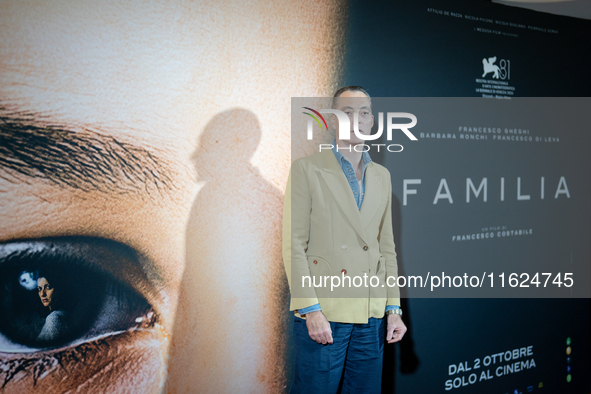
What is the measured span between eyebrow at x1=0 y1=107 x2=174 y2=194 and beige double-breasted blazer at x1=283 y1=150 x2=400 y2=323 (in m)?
0.60

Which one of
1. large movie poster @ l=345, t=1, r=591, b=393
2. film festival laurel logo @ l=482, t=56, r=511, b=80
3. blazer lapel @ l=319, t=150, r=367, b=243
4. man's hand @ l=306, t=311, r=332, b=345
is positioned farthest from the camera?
film festival laurel logo @ l=482, t=56, r=511, b=80

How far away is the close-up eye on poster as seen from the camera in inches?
60.4

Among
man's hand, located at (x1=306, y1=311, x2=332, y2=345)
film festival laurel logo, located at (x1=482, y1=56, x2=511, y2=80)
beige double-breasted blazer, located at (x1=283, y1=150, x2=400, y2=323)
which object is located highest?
film festival laurel logo, located at (x1=482, y1=56, x2=511, y2=80)

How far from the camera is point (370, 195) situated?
170cm

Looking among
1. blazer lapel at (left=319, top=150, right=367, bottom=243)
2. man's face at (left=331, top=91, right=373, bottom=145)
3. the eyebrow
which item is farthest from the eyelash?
man's face at (left=331, top=91, right=373, bottom=145)

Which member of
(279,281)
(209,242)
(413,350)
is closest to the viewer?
(209,242)

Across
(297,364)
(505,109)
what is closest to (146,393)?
(297,364)

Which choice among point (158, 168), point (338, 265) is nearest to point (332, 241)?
point (338, 265)

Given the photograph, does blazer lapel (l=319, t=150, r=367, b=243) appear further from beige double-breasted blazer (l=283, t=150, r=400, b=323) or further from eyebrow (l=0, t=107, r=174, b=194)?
eyebrow (l=0, t=107, r=174, b=194)

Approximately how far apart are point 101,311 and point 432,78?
217 cm

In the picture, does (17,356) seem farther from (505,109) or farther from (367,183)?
(505,109)

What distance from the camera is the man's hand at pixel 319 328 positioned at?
1.49 metres

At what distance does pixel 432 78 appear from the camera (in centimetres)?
237

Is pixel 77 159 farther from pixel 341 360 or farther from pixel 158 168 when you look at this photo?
pixel 341 360
